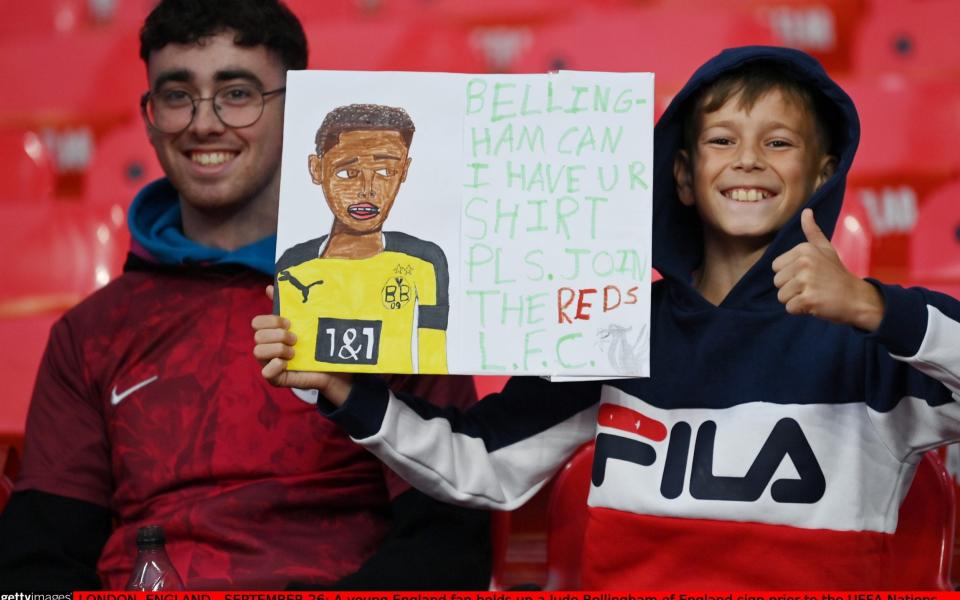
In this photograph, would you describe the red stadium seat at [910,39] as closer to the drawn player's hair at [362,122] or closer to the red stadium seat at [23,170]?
the drawn player's hair at [362,122]

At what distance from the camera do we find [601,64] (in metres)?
3.59

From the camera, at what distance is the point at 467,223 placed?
5.39ft

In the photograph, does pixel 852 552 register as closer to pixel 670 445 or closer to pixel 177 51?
pixel 670 445

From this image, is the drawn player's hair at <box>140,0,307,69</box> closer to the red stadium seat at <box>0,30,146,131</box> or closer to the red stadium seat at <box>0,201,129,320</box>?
the red stadium seat at <box>0,201,129,320</box>

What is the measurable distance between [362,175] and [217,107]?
523 mm

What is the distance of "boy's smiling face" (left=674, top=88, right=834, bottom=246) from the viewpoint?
1731 mm

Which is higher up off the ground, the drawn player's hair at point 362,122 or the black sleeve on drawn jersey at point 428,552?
the drawn player's hair at point 362,122

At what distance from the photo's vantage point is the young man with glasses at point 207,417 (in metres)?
1.85

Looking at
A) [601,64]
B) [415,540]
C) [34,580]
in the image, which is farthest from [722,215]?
[601,64]

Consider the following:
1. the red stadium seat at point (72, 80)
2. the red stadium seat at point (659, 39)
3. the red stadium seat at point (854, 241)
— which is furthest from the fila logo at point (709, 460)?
the red stadium seat at point (72, 80)

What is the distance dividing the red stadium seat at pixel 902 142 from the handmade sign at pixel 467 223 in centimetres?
183

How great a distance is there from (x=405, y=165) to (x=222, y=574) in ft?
2.22

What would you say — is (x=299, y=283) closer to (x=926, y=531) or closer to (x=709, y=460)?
(x=709, y=460)

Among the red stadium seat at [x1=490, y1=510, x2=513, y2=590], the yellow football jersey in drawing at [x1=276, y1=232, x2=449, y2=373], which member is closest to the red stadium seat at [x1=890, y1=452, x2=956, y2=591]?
the red stadium seat at [x1=490, y1=510, x2=513, y2=590]
